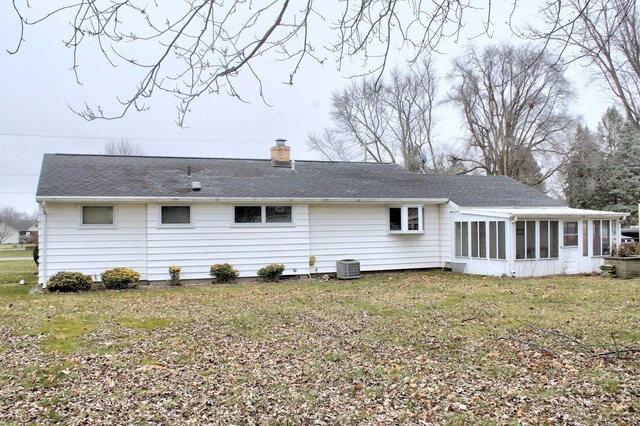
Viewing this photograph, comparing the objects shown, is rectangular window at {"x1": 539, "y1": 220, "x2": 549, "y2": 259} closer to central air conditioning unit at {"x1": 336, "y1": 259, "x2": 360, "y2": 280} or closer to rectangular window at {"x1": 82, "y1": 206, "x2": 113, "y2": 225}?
central air conditioning unit at {"x1": 336, "y1": 259, "x2": 360, "y2": 280}

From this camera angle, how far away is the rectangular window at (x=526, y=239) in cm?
1443

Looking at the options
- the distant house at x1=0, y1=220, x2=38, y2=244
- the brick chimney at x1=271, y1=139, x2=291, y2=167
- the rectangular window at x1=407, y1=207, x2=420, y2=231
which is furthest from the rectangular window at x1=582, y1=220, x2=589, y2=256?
the distant house at x1=0, y1=220, x2=38, y2=244

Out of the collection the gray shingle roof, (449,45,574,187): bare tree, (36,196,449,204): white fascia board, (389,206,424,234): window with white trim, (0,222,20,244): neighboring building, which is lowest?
(0,222,20,244): neighboring building

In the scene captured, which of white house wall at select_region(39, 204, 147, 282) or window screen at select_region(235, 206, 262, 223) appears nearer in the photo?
white house wall at select_region(39, 204, 147, 282)

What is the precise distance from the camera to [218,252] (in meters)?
13.7

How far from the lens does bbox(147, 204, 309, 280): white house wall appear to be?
519 inches

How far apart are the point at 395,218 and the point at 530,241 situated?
429cm

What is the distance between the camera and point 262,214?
1425cm

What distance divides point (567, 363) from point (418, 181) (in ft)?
43.2

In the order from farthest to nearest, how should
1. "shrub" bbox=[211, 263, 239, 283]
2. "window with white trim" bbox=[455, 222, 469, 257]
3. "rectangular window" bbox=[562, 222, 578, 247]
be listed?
1. "window with white trim" bbox=[455, 222, 469, 257]
2. "rectangular window" bbox=[562, 222, 578, 247]
3. "shrub" bbox=[211, 263, 239, 283]

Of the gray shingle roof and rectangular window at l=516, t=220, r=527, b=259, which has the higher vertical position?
the gray shingle roof

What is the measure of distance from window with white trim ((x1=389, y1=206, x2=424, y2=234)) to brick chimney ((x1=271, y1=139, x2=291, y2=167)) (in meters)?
4.57

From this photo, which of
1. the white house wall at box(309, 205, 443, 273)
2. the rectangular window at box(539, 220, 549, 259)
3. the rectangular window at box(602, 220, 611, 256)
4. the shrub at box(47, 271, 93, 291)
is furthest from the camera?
the rectangular window at box(602, 220, 611, 256)

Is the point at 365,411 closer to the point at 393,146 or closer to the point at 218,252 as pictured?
the point at 218,252
